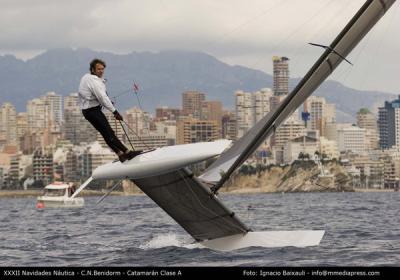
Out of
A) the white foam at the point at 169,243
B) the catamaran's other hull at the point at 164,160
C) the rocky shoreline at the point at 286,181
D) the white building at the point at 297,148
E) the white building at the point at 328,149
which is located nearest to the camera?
the catamaran's other hull at the point at 164,160

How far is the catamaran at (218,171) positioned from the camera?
15.5 m

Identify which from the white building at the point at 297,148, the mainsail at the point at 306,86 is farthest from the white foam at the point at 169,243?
the white building at the point at 297,148

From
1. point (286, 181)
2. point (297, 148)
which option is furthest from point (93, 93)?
point (297, 148)

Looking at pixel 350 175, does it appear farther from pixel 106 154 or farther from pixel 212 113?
pixel 106 154

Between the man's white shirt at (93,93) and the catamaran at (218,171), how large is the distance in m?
1.04

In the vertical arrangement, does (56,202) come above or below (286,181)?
above

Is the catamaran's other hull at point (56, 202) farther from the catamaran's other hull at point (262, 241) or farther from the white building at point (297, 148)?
the white building at point (297, 148)

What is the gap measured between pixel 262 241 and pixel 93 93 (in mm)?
4578

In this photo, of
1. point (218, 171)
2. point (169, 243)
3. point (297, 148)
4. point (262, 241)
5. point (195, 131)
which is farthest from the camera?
point (297, 148)

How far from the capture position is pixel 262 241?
18078 millimetres

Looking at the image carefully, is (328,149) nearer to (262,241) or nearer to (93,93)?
(262,241)
